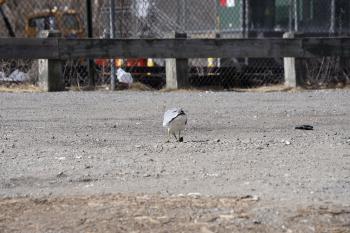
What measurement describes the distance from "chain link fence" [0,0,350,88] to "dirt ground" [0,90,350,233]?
12.8 feet

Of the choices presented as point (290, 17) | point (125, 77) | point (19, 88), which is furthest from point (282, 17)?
point (19, 88)

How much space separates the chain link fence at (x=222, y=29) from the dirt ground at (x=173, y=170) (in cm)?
391

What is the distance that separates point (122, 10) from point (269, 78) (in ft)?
11.0

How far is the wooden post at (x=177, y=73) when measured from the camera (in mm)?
14727

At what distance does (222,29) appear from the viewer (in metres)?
18.3

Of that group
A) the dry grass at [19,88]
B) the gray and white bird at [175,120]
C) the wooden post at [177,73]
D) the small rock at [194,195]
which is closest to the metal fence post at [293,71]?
the wooden post at [177,73]

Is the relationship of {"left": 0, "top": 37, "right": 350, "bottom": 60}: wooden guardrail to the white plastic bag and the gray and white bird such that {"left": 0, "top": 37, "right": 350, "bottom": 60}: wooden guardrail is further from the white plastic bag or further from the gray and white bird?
the gray and white bird

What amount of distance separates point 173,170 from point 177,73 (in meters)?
7.88

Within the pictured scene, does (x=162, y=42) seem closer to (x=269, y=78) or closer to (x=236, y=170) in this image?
(x=269, y=78)

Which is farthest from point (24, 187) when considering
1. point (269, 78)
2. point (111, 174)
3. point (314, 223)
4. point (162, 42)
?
point (269, 78)

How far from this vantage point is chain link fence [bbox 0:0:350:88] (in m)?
15.7

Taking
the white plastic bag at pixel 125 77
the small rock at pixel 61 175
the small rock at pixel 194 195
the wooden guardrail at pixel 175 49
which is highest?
the wooden guardrail at pixel 175 49

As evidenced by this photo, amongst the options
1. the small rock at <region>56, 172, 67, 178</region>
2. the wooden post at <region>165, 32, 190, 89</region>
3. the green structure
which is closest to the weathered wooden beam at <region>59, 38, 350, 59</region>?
the wooden post at <region>165, 32, 190, 89</region>

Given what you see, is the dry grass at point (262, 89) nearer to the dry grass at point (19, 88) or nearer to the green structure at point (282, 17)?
the dry grass at point (19, 88)
